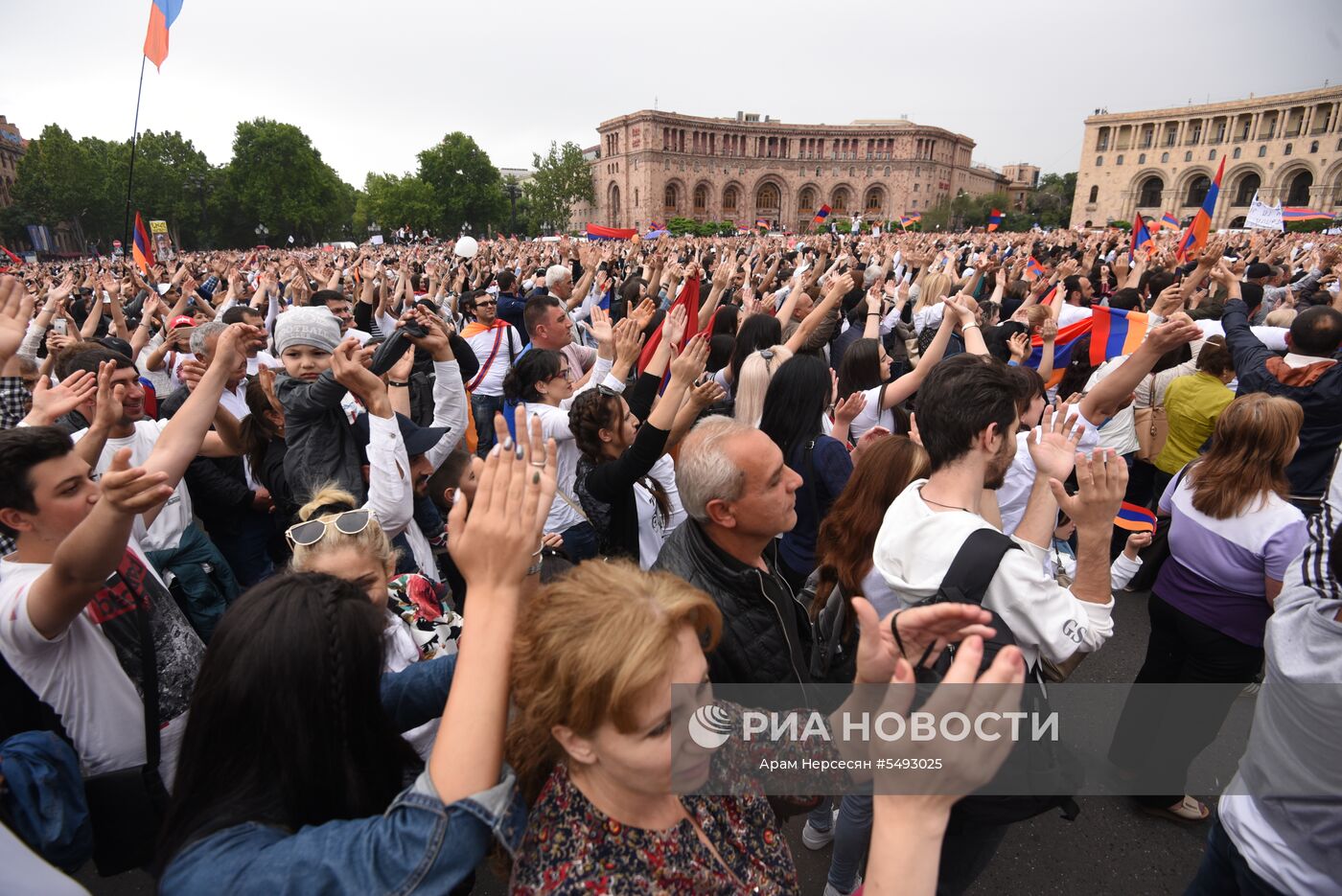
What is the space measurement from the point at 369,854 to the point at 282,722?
1.09 feet

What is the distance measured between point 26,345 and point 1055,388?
8673 mm

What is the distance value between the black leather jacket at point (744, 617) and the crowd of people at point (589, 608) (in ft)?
0.04

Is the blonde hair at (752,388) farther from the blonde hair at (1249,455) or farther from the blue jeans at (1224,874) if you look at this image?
the blue jeans at (1224,874)

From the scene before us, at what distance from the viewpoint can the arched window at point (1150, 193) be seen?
69.8 metres

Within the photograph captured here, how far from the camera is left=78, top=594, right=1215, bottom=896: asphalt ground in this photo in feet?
8.68

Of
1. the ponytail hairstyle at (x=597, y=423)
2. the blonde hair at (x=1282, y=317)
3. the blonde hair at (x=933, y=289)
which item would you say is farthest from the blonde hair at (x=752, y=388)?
the blonde hair at (x=1282, y=317)

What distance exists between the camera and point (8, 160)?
6344cm

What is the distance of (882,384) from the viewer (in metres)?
4.53

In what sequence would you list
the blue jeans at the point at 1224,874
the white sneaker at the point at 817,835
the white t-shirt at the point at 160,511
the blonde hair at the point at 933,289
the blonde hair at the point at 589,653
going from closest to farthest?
the blonde hair at the point at 589,653
the blue jeans at the point at 1224,874
the white sneaker at the point at 817,835
the white t-shirt at the point at 160,511
the blonde hair at the point at 933,289

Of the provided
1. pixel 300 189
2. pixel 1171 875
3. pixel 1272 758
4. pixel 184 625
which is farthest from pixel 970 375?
pixel 300 189

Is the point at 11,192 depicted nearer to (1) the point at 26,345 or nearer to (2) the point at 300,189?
(2) the point at 300,189

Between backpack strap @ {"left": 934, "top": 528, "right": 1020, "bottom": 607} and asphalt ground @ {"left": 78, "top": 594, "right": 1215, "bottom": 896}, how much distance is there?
5.67ft

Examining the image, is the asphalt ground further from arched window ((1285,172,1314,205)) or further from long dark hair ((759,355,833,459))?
arched window ((1285,172,1314,205))

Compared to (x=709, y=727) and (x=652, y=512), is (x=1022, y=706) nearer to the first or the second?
(x=709, y=727)
